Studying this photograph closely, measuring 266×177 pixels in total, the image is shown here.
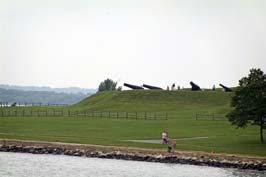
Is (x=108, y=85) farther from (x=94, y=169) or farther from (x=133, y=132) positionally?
(x=94, y=169)

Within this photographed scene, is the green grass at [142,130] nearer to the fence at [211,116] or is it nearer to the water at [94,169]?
the fence at [211,116]

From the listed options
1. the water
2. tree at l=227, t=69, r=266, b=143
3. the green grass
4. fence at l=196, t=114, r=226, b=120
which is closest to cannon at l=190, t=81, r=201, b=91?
the green grass

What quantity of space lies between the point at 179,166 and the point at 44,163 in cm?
1002

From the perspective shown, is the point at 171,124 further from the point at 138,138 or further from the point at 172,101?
the point at 172,101

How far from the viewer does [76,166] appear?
48.1 meters

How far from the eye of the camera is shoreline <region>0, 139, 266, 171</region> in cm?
4909

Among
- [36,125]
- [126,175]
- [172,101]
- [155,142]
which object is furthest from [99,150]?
[172,101]

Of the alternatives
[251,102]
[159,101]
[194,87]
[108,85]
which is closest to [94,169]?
[251,102]

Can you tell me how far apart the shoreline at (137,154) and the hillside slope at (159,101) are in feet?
137

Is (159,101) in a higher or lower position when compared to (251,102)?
higher

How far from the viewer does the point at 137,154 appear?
52.3 m

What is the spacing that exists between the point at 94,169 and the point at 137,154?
6.50m

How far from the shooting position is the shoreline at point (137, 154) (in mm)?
49094

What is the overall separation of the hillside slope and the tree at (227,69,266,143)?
3579 cm
